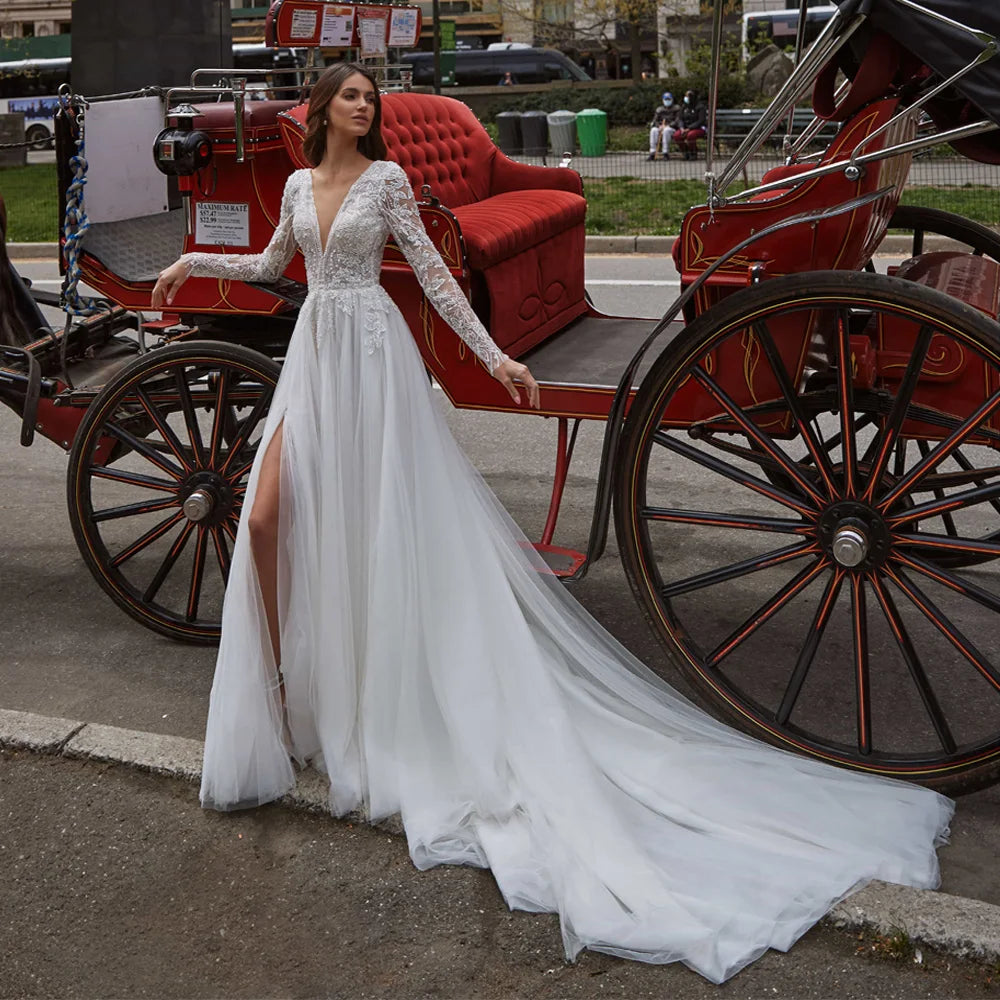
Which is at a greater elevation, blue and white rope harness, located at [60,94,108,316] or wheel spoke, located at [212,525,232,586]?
blue and white rope harness, located at [60,94,108,316]

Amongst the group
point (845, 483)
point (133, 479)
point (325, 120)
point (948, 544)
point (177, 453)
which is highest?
point (325, 120)

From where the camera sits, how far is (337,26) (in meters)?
4.98

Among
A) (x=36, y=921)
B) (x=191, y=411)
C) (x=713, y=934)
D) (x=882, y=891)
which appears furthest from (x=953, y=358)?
(x=36, y=921)

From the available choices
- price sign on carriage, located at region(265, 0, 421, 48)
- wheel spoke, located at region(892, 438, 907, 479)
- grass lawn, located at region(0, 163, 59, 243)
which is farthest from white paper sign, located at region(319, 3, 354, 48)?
grass lawn, located at region(0, 163, 59, 243)

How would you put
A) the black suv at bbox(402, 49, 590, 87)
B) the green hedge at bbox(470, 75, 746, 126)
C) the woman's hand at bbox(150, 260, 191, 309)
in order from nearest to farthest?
the woman's hand at bbox(150, 260, 191, 309) < the green hedge at bbox(470, 75, 746, 126) < the black suv at bbox(402, 49, 590, 87)

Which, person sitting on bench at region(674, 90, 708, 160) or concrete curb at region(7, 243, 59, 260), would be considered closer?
concrete curb at region(7, 243, 59, 260)

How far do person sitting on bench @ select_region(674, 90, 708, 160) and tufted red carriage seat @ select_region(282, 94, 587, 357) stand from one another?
48.6 ft

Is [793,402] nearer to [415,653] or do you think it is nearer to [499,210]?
[415,653]

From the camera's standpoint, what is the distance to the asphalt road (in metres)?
2.74

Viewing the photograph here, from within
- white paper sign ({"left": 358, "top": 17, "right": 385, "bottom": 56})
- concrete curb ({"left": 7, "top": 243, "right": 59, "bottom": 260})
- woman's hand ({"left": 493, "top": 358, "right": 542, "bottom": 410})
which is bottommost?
concrete curb ({"left": 7, "top": 243, "right": 59, "bottom": 260})

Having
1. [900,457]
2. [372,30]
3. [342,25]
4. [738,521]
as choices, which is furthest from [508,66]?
[738,521]

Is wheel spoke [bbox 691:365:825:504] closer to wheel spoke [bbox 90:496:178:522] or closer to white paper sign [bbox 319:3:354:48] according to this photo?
wheel spoke [bbox 90:496:178:522]

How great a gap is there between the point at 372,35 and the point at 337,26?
22cm

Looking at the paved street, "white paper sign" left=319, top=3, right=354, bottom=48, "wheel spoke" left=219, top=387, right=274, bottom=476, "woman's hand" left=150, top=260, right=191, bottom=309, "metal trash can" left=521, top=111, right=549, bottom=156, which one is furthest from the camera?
"metal trash can" left=521, top=111, right=549, bottom=156
